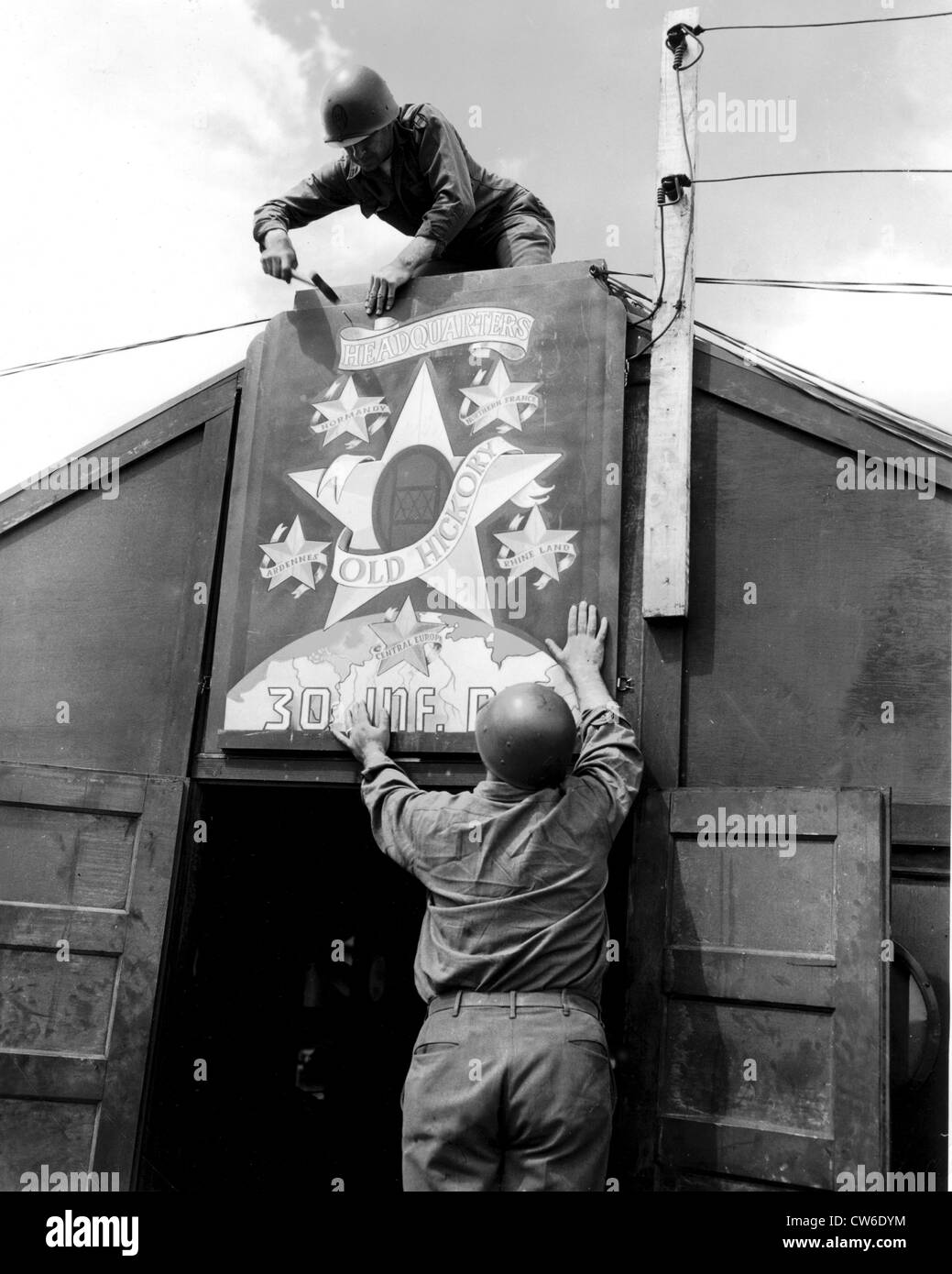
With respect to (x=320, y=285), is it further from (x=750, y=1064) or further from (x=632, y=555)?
(x=750, y=1064)

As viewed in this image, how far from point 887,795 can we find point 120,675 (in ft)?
11.0

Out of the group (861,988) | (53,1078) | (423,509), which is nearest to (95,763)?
(53,1078)

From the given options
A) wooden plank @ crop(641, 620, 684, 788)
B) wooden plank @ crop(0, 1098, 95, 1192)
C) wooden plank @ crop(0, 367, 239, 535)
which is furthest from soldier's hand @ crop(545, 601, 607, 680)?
wooden plank @ crop(0, 1098, 95, 1192)

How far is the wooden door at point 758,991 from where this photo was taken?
13.7 feet

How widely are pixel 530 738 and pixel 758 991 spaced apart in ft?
4.06

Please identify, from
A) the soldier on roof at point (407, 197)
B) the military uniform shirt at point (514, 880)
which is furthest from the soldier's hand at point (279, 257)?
the military uniform shirt at point (514, 880)

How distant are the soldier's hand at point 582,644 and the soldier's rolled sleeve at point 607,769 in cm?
22

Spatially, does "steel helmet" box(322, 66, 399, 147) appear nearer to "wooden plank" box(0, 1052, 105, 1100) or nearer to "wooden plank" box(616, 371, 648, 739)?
"wooden plank" box(616, 371, 648, 739)

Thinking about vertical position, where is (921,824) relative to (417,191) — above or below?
below

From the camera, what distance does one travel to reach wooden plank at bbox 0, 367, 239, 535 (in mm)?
5926

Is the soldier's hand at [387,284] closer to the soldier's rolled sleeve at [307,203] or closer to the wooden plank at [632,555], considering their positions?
the soldier's rolled sleeve at [307,203]

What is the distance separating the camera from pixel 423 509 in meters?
5.38
